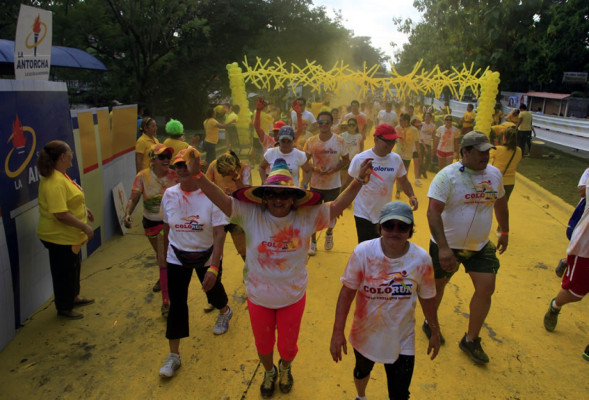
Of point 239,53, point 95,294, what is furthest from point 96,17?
point 95,294

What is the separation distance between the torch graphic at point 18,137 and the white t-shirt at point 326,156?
3567 millimetres

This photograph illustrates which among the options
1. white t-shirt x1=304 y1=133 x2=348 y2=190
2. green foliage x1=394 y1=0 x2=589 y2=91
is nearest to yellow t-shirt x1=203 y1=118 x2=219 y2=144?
white t-shirt x1=304 y1=133 x2=348 y2=190

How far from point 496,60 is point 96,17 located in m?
22.9

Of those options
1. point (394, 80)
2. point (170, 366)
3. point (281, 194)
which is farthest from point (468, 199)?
point (394, 80)

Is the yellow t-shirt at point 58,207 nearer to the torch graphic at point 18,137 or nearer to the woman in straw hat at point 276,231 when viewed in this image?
the torch graphic at point 18,137

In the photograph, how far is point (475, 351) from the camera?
12.1ft

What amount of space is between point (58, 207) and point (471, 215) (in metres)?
3.86

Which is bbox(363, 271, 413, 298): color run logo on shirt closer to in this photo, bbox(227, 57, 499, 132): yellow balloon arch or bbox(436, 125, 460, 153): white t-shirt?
bbox(436, 125, 460, 153): white t-shirt

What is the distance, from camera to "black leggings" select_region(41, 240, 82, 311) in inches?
164

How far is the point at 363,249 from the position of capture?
2.59 m

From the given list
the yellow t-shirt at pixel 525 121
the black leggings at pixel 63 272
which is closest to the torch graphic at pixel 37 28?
the black leggings at pixel 63 272

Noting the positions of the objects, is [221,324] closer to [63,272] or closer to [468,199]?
[63,272]

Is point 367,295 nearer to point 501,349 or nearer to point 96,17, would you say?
point 501,349

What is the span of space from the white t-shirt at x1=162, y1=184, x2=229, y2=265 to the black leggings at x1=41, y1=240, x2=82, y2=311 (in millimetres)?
1401
